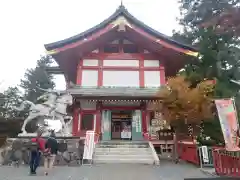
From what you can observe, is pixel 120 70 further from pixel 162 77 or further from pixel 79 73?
pixel 162 77

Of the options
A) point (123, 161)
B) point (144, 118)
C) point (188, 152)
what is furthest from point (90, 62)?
point (188, 152)

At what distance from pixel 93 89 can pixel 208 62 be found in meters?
9.24

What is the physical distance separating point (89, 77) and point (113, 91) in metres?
2.31

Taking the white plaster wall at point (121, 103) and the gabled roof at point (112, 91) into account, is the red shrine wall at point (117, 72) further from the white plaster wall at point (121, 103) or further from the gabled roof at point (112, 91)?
the gabled roof at point (112, 91)

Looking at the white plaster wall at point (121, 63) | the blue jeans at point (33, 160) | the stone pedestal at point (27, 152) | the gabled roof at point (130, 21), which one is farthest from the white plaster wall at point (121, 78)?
the blue jeans at point (33, 160)

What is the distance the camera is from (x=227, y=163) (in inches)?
277

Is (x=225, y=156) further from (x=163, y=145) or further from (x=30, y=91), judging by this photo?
(x=30, y=91)

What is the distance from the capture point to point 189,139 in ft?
41.8

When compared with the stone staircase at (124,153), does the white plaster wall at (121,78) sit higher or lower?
higher

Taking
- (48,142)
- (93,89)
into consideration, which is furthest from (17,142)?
(93,89)

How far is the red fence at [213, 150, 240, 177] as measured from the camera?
6.58m

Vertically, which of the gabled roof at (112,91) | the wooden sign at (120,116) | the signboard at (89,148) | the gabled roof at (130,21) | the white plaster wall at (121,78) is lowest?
the signboard at (89,148)

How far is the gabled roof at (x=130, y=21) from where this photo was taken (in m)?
15.4

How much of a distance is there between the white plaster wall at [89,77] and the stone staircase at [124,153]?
4666 millimetres
